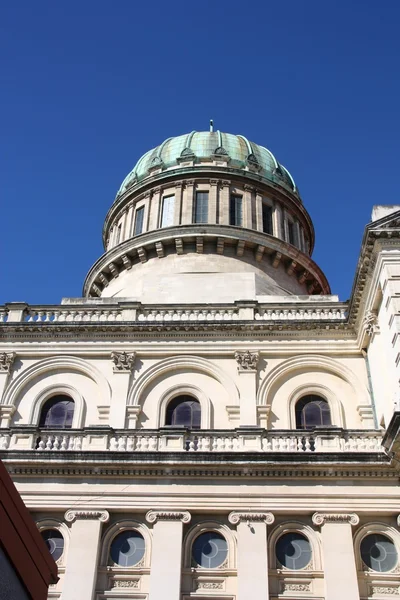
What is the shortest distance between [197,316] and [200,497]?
8063 mm

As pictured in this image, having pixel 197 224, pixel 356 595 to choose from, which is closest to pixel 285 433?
pixel 356 595

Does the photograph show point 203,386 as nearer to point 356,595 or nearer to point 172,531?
point 172,531

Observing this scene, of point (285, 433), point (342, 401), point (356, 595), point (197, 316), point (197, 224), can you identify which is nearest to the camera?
point (356, 595)

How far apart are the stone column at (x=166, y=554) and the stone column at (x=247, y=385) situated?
4.33 metres

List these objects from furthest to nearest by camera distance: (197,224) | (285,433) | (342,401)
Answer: (197,224), (342,401), (285,433)

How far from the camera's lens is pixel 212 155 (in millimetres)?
40438

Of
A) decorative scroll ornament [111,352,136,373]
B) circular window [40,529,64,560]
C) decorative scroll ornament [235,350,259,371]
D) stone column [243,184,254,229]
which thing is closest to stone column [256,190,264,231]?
stone column [243,184,254,229]

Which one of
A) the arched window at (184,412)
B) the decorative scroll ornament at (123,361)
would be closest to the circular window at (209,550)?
the arched window at (184,412)

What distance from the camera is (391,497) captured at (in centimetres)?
2198

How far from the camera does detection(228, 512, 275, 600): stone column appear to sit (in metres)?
20.5

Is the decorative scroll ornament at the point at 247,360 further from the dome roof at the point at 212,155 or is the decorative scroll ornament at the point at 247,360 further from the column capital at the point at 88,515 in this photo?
the dome roof at the point at 212,155

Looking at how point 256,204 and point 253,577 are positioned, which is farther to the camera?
point 256,204

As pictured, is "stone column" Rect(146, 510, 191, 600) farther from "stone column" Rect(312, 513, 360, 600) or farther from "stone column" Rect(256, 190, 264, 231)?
"stone column" Rect(256, 190, 264, 231)

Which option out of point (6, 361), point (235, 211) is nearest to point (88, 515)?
point (6, 361)
